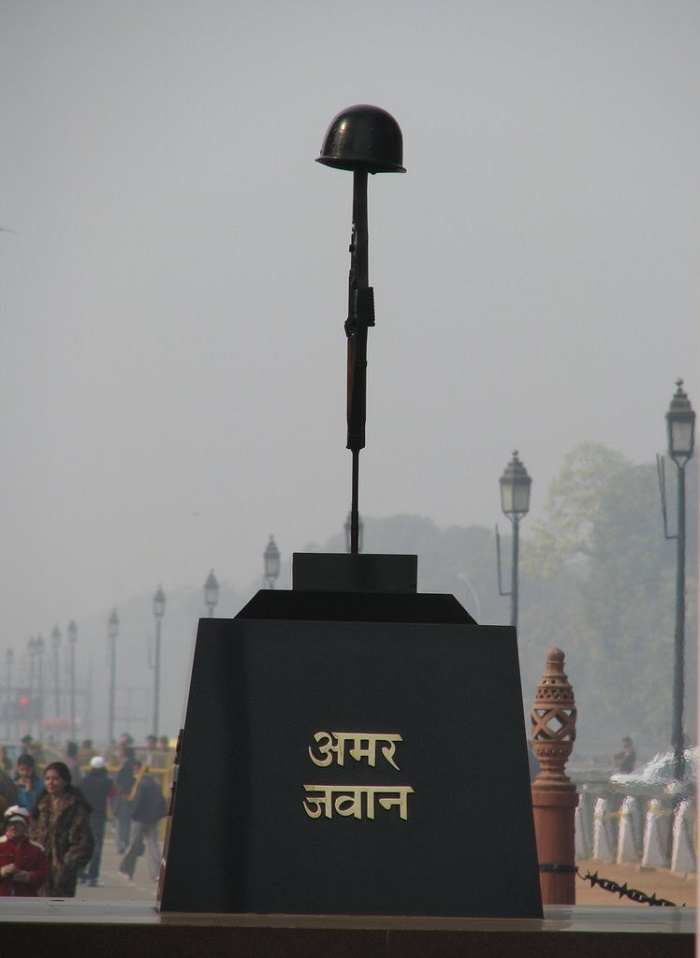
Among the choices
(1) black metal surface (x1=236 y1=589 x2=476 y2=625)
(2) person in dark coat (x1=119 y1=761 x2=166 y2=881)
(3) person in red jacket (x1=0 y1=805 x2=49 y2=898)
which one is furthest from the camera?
(2) person in dark coat (x1=119 y1=761 x2=166 y2=881)

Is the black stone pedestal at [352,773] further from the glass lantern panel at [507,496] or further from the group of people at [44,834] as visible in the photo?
the glass lantern panel at [507,496]

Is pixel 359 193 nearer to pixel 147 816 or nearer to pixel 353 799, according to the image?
pixel 353 799

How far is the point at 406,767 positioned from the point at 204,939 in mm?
907

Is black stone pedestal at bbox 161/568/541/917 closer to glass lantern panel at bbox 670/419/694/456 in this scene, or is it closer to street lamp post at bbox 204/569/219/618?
glass lantern panel at bbox 670/419/694/456

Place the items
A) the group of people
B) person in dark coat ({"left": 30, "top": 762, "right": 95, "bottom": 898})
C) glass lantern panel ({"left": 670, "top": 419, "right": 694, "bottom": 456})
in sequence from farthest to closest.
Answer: glass lantern panel ({"left": 670, "top": 419, "right": 694, "bottom": 456}) → person in dark coat ({"left": 30, "top": 762, "right": 95, "bottom": 898}) → the group of people

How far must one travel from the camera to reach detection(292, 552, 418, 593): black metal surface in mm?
6480

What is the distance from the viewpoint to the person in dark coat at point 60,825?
598 inches

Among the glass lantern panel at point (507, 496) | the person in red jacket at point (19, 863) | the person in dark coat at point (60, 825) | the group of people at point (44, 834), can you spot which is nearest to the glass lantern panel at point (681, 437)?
the glass lantern panel at point (507, 496)

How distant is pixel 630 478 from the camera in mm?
102750

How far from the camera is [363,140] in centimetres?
698

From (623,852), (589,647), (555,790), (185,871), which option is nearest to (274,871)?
(185,871)

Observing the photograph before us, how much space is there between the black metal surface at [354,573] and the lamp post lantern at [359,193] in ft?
1.13

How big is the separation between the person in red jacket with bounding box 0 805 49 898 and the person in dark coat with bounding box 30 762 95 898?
2.08 metres

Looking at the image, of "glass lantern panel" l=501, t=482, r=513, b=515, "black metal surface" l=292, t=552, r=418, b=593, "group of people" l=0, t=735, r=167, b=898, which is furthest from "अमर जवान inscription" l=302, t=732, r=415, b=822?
"glass lantern panel" l=501, t=482, r=513, b=515
